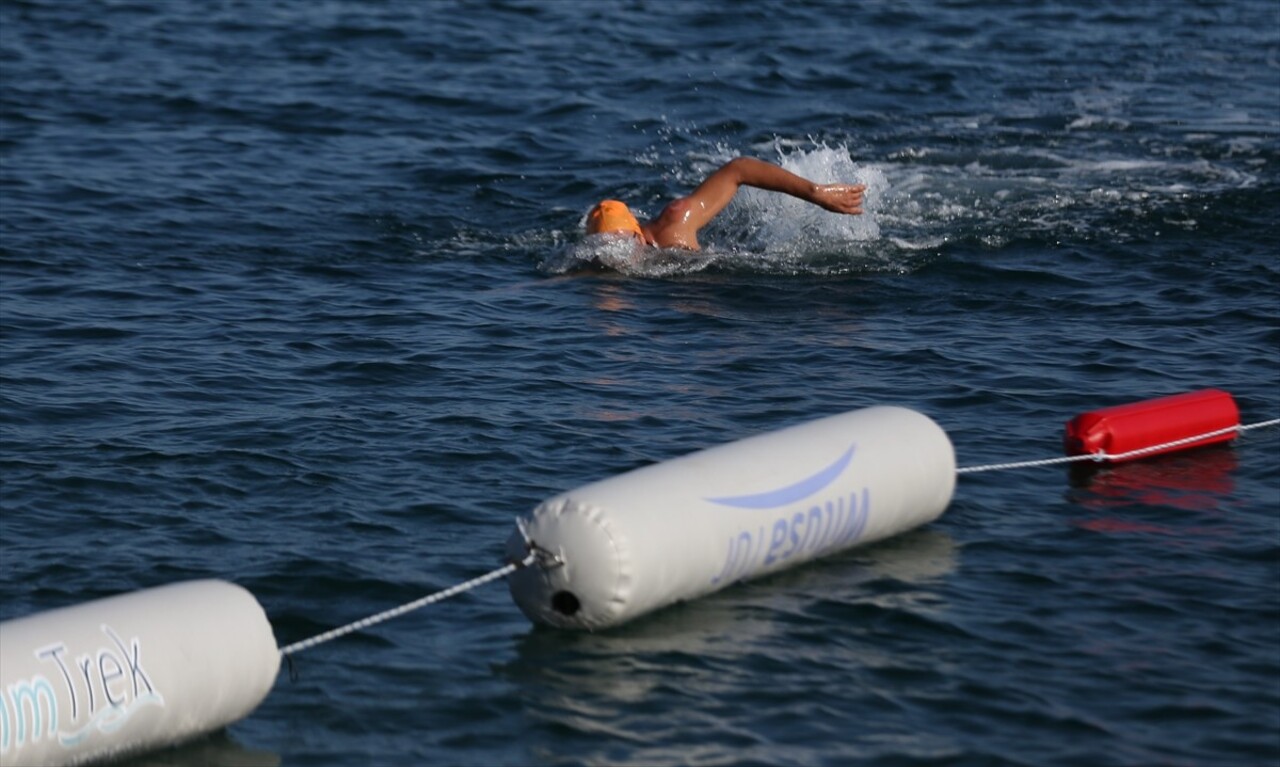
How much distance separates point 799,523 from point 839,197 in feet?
18.9

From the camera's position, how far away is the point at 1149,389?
1155 cm

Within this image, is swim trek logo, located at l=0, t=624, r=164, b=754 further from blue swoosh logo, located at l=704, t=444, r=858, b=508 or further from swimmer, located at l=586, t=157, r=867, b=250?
swimmer, located at l=586, t=157, r=867, b=250

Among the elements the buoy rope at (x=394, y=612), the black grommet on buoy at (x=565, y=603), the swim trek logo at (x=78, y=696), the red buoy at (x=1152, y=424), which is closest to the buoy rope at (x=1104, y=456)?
the red buoy at (x=1152, y=424)

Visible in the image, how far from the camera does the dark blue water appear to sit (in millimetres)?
7742

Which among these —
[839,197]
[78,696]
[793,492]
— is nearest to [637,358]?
[839,197]

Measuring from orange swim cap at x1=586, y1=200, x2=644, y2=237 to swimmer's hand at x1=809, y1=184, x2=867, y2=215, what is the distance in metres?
1.51

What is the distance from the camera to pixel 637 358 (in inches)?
490

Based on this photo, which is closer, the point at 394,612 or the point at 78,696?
the point at 78,696

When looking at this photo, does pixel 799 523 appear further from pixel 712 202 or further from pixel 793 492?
pixel 712 202

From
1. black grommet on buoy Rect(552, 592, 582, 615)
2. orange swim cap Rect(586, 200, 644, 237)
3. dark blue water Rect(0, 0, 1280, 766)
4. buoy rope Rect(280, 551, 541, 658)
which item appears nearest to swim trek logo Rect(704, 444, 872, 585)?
dark blue water Rect(0, 0, 1280, 766)

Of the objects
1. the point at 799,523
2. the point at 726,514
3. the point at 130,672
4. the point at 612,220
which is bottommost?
the point at 130,672

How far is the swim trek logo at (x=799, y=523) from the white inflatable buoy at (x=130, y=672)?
2151 mm

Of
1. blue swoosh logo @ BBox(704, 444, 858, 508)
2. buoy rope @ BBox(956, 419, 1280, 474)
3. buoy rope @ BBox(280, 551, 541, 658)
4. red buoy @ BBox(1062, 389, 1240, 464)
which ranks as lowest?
buoy rope @ BBox(280, 551, 541, 658)

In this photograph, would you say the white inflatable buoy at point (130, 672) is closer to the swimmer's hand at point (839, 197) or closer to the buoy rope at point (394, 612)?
the buoy rope at point (394, 612)
